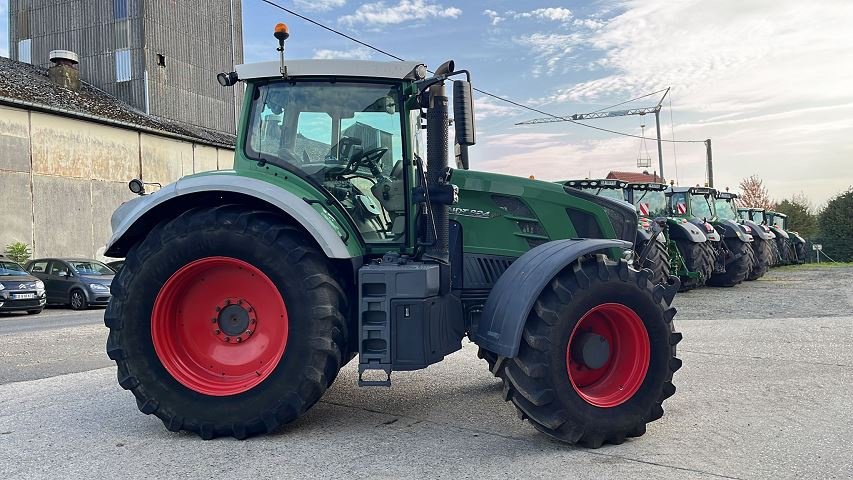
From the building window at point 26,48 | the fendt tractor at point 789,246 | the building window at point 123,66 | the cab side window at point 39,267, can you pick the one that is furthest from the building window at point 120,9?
the fendt tractor at point 789,246

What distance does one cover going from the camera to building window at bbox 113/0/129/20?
30.5 meters

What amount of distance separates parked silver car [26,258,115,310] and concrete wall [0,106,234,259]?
4180 mm

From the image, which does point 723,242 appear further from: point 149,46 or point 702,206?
point 149,46

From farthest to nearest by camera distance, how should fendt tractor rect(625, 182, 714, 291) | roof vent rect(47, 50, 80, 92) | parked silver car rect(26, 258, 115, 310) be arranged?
1. roof vent rect(47, 50, 80, 92)
2. parked silver car rect(26, 258, 115, 310)
3. fendt tractor rect(625, 182, 714, 291)

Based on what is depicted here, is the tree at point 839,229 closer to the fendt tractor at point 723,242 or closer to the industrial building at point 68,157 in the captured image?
Answer: the fendt tractor at point 723,242

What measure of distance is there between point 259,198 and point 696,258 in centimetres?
1181

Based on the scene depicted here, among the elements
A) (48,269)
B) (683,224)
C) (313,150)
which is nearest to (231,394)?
(313,150)

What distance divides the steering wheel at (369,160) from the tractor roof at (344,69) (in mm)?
523

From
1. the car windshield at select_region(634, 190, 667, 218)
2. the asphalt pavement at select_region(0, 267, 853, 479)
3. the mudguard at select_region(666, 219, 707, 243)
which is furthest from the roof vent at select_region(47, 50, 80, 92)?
the mudguard at select_region(666, 219, 707, 243)

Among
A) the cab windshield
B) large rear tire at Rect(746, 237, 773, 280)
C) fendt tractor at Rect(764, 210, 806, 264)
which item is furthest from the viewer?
fendt tractor at Rect(764, 210, 806, 264)

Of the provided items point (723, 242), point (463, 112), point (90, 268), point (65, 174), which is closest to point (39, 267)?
point (90, 268)

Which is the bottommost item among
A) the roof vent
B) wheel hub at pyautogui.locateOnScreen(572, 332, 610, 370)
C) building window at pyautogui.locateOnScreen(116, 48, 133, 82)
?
wheel hub at pyautogui.locateOnScreen(572, 332, 610, 370)

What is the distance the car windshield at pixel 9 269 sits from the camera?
15.5 meters

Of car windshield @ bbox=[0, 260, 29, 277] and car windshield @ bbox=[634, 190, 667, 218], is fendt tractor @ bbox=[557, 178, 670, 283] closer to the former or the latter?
car windshield @ bbox=[634, 190, 667, 218]
